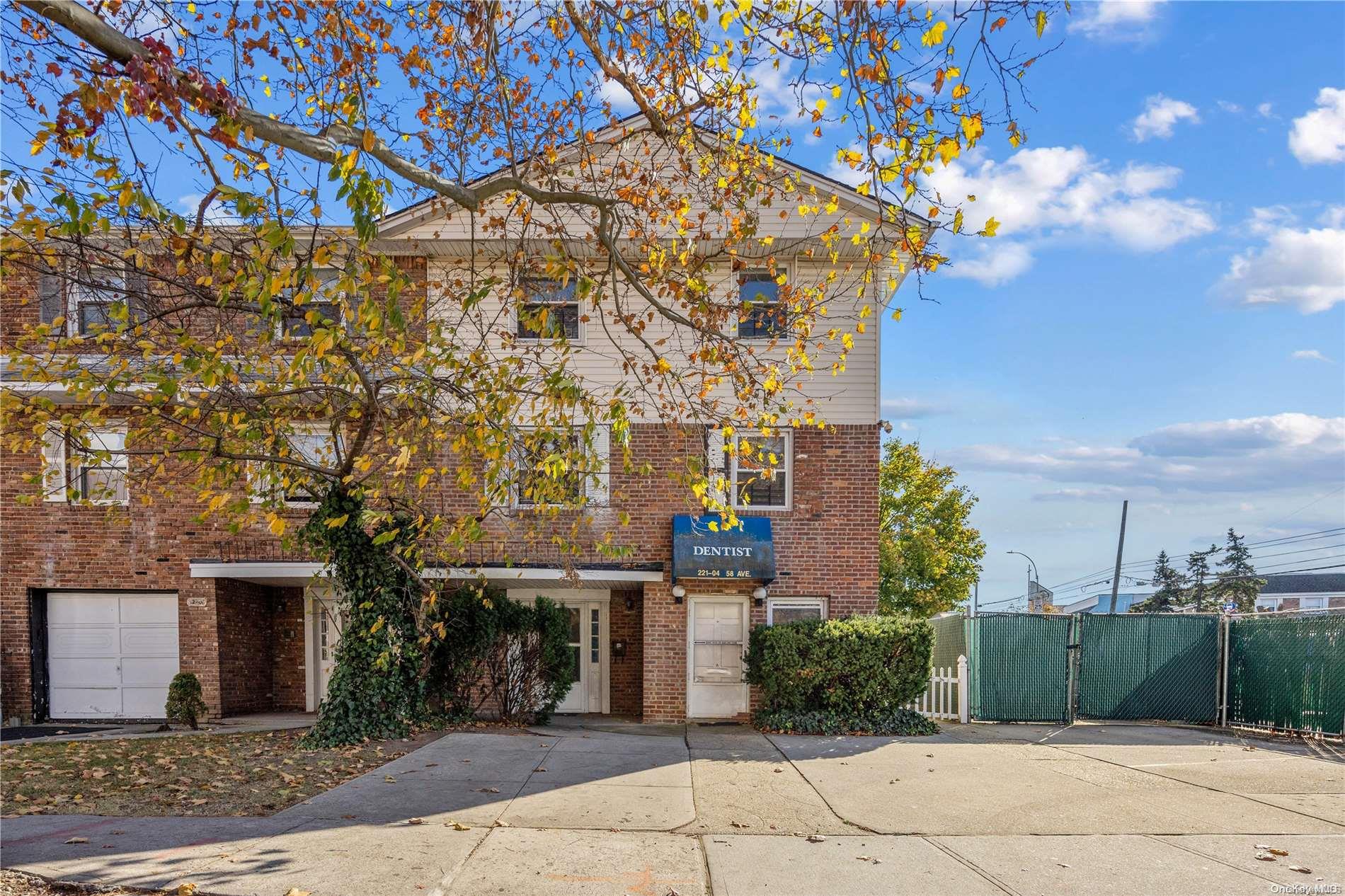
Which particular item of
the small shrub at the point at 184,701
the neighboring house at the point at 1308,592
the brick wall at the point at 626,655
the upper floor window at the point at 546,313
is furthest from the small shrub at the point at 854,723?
the neighboring house at the point at 1308,592

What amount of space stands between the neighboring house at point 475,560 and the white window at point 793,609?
27mm

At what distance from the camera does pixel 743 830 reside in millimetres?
7398

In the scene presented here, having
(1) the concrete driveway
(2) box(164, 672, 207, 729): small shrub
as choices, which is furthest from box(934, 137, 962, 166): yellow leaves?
(2) box(164, 672, 207, 729): small shrub

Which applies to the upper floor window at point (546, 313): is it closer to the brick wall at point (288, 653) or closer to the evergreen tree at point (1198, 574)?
the brick wall at point (288, 653)


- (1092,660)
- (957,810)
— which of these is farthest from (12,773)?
(1092,660)

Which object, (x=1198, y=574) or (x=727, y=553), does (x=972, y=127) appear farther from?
(x=1198, y=574)

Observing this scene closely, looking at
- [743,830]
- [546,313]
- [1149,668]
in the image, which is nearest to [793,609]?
[1149,668]

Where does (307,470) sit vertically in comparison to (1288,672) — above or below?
above

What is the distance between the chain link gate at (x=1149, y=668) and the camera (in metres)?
16.0

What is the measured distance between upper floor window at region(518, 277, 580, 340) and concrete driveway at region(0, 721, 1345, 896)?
396 centimetres

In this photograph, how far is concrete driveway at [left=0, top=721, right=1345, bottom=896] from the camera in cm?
603

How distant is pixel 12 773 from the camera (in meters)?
9.76

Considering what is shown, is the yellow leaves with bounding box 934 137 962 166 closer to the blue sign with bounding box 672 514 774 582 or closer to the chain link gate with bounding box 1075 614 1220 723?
the blue sign with bounding box 672 514 774 582

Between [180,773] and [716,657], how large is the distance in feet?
27.5
